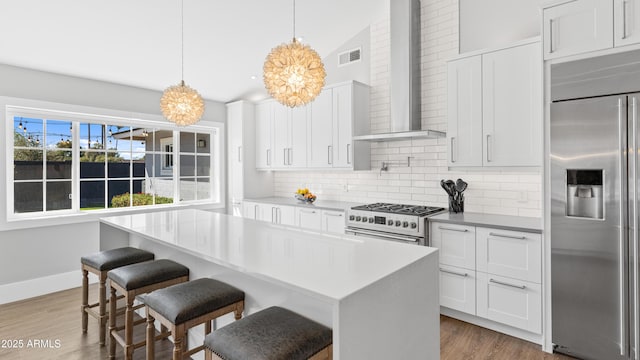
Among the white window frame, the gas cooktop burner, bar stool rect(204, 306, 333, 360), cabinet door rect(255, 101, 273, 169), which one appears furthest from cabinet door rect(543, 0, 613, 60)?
the white window frame

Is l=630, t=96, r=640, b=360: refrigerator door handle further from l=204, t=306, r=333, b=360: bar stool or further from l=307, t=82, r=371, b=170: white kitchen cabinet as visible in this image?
l=307, t=82, r=371, b=170: white kitchen cabinet

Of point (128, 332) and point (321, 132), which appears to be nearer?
point (128, 332)

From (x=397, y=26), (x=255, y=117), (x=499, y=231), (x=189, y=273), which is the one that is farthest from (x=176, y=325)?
(x=255, y=117)

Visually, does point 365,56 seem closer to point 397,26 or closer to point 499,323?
point 397,26

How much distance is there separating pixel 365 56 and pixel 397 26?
0.73 metres

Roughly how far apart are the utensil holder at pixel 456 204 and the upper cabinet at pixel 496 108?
42cm

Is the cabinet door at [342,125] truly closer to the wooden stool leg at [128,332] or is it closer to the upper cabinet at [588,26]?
the upper cabinet at [588,26]

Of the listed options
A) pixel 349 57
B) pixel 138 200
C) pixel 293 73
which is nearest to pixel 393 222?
pixel 293 73

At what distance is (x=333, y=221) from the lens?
4.09m

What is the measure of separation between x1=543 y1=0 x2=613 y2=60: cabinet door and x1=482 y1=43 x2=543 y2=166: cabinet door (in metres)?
0.25

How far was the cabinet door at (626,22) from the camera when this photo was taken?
7.41ft

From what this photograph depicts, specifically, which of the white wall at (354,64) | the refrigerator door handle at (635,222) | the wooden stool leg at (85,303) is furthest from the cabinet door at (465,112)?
the wooden stool leg at (85,303)

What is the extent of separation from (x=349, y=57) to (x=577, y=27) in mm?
2732

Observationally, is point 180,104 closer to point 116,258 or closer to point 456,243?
point 116,258
